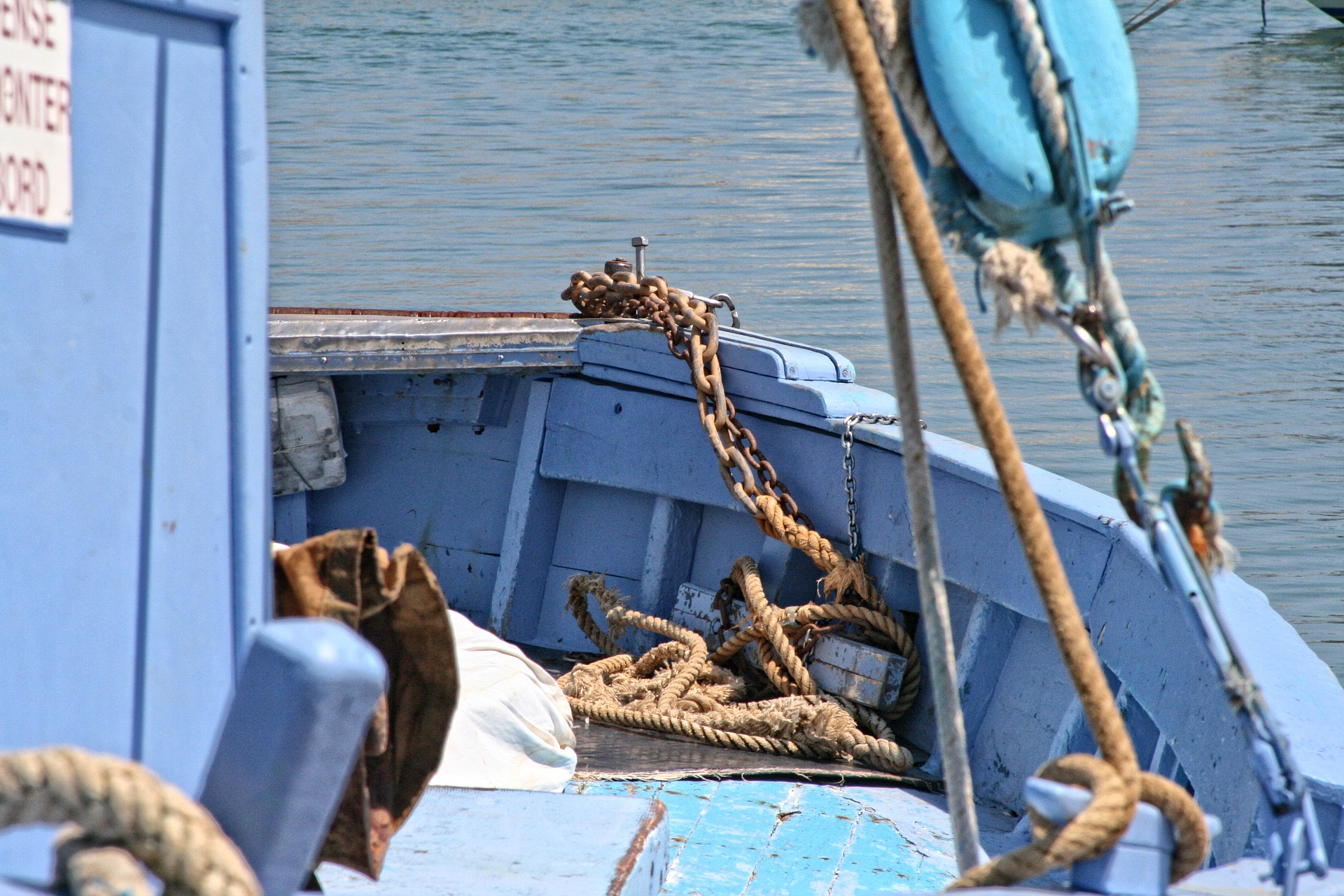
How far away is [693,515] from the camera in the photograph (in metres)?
3.85

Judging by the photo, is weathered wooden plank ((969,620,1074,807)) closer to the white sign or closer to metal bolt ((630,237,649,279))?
metal bolt ((630,237,649,279))

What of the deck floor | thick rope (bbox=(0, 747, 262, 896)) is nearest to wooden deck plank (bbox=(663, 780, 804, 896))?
the deck floor

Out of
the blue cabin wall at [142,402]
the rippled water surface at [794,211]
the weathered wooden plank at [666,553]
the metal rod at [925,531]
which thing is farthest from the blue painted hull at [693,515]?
the rippled water surface at [794,211]

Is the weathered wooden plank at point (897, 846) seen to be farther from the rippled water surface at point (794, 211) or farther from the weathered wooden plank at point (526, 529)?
the rippled water surface at point (794, 211)

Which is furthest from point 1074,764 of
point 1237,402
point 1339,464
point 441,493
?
point 1237,402

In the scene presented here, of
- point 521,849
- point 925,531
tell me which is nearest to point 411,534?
point 521,849

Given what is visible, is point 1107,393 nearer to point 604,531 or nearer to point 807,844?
point 807,844

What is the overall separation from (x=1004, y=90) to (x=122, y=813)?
89 centimetres

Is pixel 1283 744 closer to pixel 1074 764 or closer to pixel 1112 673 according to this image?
pixel 1074 764

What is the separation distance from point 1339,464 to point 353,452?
5.26 m

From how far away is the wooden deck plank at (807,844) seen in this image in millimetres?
2521

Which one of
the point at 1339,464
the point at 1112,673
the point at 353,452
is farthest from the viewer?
the point at 1339,464

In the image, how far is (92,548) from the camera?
1.07 m

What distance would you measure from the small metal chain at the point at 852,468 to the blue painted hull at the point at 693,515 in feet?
0.09
